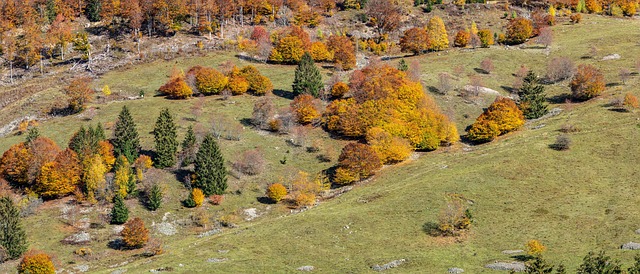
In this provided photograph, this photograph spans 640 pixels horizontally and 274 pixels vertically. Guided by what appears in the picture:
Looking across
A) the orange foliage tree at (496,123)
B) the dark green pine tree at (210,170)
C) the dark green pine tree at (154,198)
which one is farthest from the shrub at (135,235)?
the orange foliage tree at (496,123)

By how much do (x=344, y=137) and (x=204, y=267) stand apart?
60.4 meters

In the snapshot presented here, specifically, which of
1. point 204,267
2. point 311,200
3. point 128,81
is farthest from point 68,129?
point 204,267

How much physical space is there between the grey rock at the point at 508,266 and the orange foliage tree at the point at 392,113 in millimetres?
54463

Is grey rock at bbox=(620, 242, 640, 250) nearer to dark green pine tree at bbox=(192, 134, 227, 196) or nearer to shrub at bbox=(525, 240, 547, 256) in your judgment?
shrub at bbox=(525, 240, 547, 256)

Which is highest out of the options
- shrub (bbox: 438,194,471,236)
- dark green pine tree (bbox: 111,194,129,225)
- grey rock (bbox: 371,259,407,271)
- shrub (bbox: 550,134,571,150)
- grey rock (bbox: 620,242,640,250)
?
shrub (bbox: 550,134,571,150)

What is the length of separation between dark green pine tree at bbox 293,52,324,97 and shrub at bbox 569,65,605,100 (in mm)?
54120

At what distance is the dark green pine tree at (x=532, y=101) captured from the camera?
531 ft

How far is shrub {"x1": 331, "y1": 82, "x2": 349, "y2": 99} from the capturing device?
170 metres

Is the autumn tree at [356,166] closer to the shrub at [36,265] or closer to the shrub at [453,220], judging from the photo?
the shrub at [453,220]

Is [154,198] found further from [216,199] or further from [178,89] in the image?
[178,89]

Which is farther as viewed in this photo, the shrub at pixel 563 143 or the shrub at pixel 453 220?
the shrub at pixel 563 143

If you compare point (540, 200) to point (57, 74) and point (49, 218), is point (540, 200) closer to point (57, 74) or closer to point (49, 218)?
point (49, 218)

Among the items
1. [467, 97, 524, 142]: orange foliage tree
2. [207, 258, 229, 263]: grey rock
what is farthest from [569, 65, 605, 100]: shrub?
[207, 258, 229, 263]: grey rock

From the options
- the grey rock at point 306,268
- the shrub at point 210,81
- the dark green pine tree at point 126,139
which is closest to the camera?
the grey rock at point 306,268
